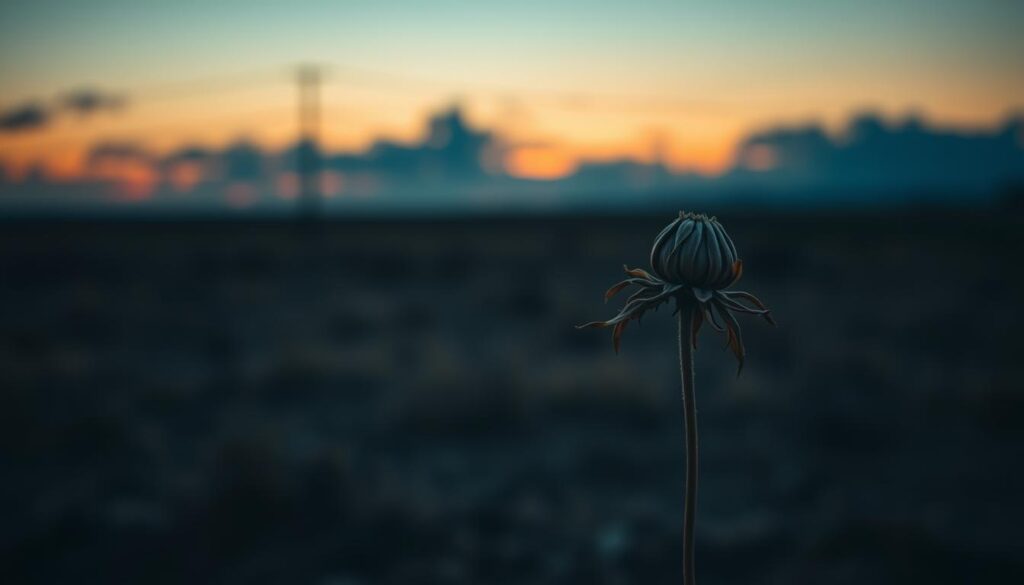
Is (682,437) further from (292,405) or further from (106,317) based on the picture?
(106,317)

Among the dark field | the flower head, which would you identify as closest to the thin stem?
the flower head

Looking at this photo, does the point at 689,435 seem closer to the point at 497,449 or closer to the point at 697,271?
the point at 697,271

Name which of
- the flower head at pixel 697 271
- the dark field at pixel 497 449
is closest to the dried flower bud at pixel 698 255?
the flower head at pixel 697 271

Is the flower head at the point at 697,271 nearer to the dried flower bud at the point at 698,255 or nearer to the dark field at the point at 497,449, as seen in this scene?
the dried flower bud at the point at 698,255

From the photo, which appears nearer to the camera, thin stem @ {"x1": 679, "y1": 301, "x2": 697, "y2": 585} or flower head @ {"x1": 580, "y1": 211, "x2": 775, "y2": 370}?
thin stem @ {"x1": 679, "y1": 301, "x2": 697, "y2": 585}

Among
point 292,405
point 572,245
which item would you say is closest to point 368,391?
point 292,405

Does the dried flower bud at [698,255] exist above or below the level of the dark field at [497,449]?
above

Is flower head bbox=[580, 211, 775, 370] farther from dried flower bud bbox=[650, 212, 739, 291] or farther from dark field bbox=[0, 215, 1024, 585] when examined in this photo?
dark field bbox=[0, 215, 1024, 585]
